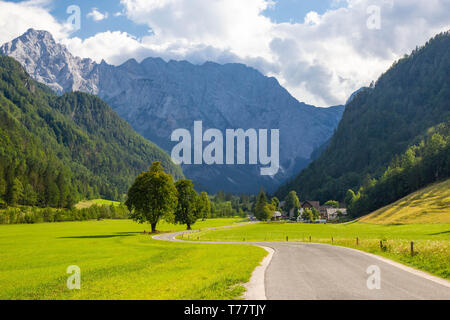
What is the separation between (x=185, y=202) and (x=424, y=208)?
7116cm

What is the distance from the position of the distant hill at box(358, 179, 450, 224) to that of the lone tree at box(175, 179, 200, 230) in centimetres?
5902

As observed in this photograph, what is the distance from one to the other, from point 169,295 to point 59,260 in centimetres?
2839

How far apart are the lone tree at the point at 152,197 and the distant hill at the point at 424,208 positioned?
65.0 m

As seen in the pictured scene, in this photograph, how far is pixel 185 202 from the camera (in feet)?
347

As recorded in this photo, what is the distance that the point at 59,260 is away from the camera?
40.7 meters

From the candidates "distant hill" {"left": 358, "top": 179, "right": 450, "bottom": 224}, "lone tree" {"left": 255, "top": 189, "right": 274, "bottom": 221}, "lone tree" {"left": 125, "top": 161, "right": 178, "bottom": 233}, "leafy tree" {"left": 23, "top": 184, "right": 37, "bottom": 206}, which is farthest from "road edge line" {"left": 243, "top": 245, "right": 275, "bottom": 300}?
"leafy tree" {"left": 23, "top": 184, "right": 37, "bottom": 206}

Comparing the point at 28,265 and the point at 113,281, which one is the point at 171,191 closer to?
the point at 28,265

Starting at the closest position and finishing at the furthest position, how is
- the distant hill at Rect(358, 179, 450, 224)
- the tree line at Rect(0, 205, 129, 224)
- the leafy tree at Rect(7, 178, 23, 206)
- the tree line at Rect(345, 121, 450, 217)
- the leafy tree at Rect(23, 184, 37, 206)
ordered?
the distant hill at Rect(358, 179, 450, 224) < the tree line at Rect(345, 121, 450, 217) < the tree line at Rect(0, 205, 129, 224) < the leafy tree at Rect(7, 178, 23, 206) < the leafy tree at Rect(23, 184, 37, 206)

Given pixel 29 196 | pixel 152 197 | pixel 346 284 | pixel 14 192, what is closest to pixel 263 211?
pixel 152 197

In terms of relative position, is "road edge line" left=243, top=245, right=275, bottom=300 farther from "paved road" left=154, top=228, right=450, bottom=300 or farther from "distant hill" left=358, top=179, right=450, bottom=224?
"distant hill" left=358, top=179, right=450, bottom=224

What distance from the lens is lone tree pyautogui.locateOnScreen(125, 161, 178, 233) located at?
8769 centimetres

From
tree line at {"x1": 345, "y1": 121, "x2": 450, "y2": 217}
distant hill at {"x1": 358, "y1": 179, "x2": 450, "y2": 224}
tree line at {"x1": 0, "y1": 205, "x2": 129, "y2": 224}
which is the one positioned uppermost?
tree line at {"x1": 345, "y1": 121, "x2": 450, "y2": 217}

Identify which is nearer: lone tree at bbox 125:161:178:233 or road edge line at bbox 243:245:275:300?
road edge line at bbox 243:245:275:300
